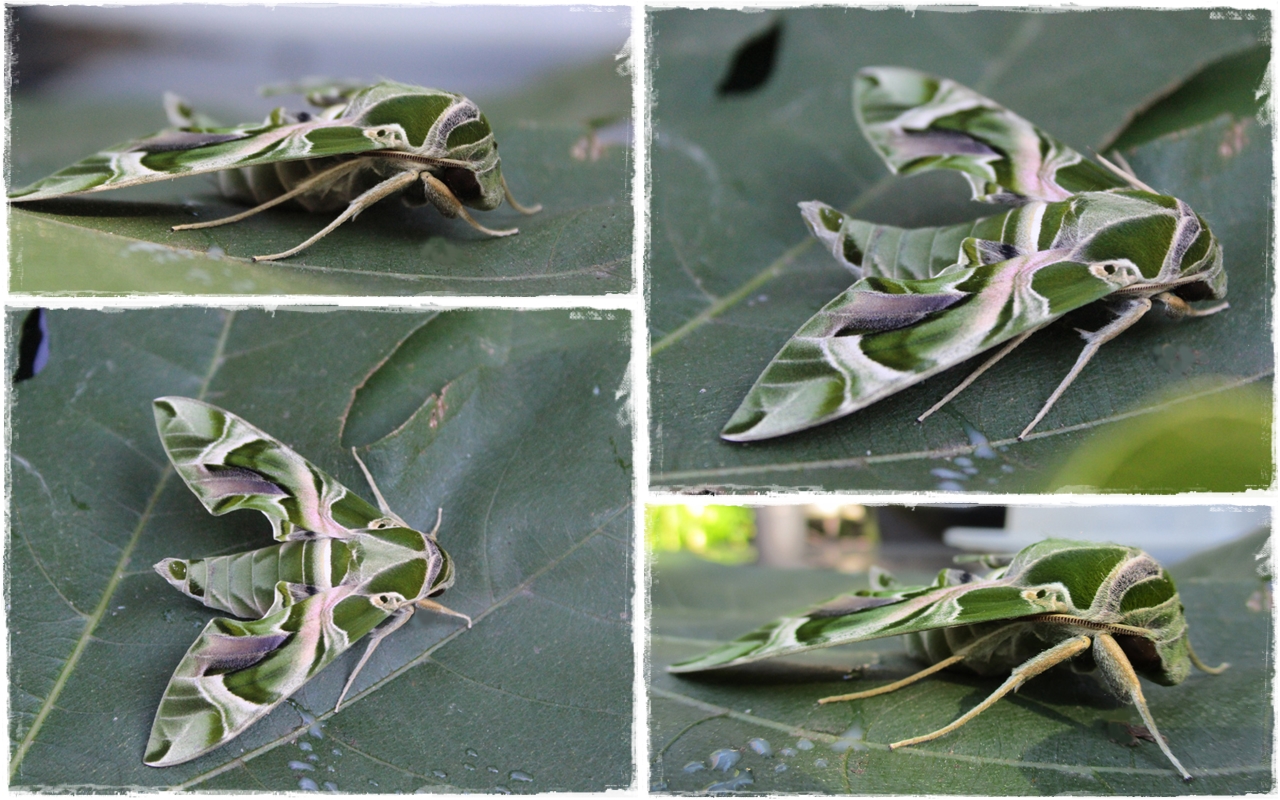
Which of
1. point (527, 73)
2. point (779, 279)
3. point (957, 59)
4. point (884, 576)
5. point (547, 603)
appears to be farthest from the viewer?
point (527, 73)

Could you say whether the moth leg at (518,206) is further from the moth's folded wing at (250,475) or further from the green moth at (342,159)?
the moth's folded wing at (250,475)

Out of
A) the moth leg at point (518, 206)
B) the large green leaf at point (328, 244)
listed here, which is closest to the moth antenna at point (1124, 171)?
the large green leaf at point (328, 244)

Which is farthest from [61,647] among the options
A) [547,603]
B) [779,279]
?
[779,279]

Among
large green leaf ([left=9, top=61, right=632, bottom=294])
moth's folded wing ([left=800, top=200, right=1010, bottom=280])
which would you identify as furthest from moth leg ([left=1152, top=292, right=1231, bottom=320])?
large green leaf ([left=9, top=61, right=632, bottom=294])

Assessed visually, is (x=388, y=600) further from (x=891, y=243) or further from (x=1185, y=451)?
(x=1185, y=451)

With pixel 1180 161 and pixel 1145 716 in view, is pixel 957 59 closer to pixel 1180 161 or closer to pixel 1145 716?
pixel 1180 161

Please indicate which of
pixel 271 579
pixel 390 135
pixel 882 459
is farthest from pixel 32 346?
pixel 882 459
